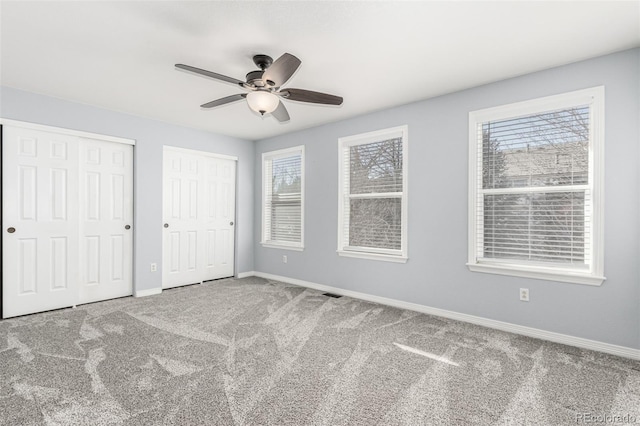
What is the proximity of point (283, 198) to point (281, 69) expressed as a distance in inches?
131

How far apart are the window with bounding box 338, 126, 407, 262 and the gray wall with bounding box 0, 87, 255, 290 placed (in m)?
2.01

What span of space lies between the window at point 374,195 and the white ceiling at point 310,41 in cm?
75

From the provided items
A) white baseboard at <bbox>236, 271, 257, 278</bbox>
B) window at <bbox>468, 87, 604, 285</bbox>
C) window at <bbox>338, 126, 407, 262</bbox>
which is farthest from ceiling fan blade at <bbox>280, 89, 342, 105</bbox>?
white baseboard at <bbox>236, 271, 257, 278</bbox>

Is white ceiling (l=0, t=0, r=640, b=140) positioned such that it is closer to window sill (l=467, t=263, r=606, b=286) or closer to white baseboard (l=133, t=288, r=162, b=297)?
window sill (l=467, t=263, r=606, b=286)

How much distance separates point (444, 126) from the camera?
356 centimetres

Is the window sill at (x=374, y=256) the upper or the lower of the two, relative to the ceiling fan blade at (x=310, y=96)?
lower

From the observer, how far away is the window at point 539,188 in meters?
2.74

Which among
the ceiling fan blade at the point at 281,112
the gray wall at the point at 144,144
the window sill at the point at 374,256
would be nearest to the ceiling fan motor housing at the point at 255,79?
the ceiling fan blade at the point at 281,112

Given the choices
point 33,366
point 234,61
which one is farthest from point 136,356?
point 234,61

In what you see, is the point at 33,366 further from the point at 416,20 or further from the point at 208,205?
the point at 416,20

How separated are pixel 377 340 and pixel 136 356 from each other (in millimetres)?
2001

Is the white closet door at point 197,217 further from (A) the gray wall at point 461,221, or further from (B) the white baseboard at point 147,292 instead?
(A) the gray wall at point 461,221

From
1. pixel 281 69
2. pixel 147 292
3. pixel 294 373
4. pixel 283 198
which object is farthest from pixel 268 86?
pixel 147 292

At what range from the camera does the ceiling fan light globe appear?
8.43 feet
